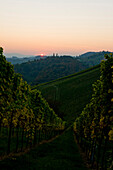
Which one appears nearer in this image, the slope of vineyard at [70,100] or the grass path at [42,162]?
the grass path at [42,162]

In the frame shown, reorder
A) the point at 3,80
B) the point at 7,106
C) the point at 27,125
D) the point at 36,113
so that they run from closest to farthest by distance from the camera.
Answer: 1. the point at 3,80
2. the point at 7,106
3. the point at 27,125
4. the point at 36,113

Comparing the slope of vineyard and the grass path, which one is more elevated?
the grass path

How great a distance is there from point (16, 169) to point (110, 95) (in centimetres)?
1103

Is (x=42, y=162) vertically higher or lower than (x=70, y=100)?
higher

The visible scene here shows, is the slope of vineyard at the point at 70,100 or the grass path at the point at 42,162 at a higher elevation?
the grass path at the point at 42,162

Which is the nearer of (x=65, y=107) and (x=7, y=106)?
(x=7, y=106)

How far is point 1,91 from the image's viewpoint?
17.0 metres

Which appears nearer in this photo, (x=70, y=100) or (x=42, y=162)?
(x=42, y=162)

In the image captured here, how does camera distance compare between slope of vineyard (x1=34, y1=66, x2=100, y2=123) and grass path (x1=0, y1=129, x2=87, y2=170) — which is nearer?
grass path (x1=0, y1=129, x2=87, y2=170)

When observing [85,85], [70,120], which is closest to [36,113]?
[70,120]

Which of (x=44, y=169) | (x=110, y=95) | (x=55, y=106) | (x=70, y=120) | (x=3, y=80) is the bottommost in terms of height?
(x=70, y=120)

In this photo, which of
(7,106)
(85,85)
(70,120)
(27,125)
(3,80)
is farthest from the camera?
(85,85)

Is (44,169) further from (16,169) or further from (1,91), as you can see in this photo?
(1,91)

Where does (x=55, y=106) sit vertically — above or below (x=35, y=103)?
below
